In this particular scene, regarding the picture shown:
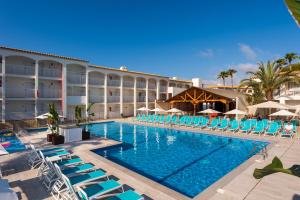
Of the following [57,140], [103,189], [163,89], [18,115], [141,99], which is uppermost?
[163,89]

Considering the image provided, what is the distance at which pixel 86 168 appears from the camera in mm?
7137

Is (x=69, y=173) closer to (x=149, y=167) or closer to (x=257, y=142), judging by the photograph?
(x=149, y=167)

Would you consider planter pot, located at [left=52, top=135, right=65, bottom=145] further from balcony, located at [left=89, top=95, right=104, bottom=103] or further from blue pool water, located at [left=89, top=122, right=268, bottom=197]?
balcony, located at [left=89, top=95, right=104, bottom=103]

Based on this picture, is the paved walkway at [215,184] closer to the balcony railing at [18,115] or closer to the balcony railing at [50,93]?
the balcony railing at [18,115]

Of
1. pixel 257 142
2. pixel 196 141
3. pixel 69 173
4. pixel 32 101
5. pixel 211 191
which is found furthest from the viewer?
pixel 32 101

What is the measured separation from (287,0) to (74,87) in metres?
27.0

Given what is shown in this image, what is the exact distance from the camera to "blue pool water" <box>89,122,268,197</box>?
26.9ft

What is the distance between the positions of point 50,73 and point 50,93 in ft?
7.59

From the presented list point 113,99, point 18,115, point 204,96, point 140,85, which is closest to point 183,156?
point 204,96

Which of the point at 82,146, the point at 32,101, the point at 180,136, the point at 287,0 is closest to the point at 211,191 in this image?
the point at 287,0

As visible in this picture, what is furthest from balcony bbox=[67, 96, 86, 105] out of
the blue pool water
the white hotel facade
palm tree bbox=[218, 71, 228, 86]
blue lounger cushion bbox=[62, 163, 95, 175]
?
palm tree bbox=[218, 71, 228, 86]

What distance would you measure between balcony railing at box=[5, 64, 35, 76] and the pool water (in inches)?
291

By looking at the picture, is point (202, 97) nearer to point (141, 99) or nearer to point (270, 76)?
point (270, 76)

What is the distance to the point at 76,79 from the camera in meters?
24.8
